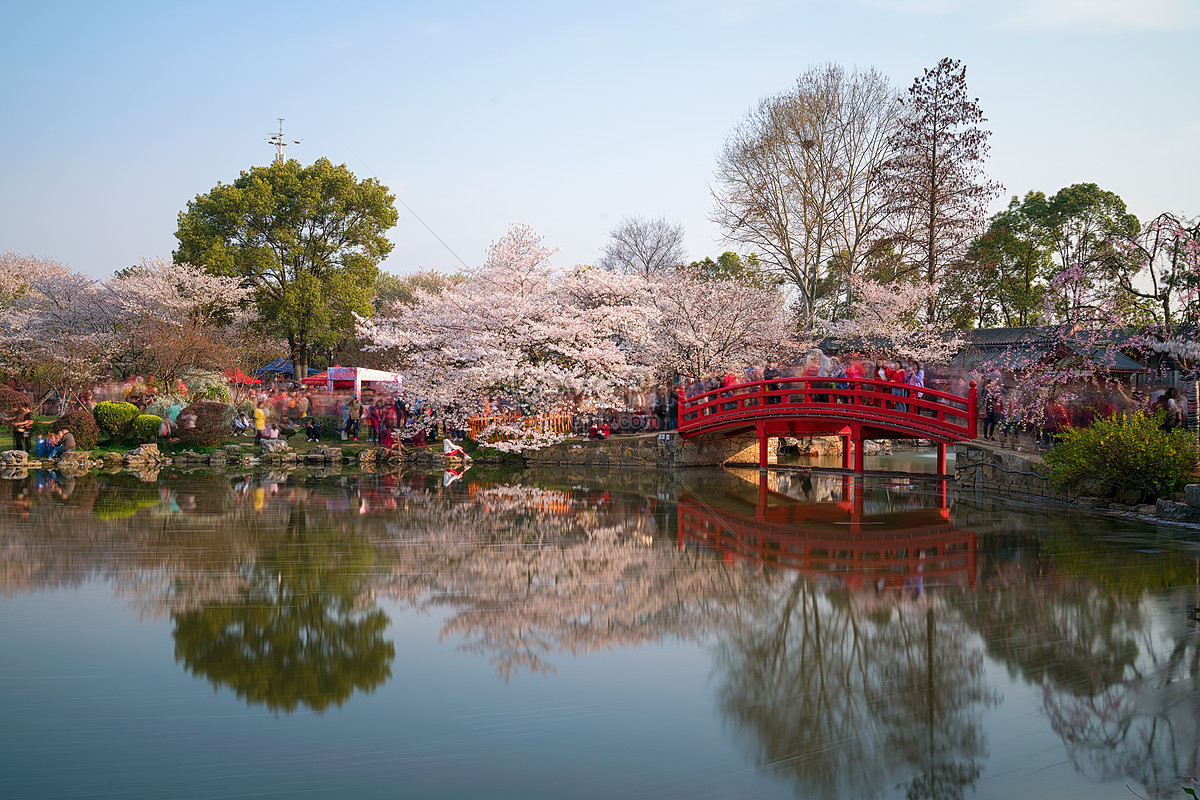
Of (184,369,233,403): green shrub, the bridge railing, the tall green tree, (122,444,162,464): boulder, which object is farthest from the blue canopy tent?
the bridge railing

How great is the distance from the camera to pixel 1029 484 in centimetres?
1540

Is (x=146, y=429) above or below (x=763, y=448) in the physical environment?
above

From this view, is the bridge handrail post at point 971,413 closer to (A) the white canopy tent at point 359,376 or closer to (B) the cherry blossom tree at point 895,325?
(B) the cherry blossom tree at point 895,325

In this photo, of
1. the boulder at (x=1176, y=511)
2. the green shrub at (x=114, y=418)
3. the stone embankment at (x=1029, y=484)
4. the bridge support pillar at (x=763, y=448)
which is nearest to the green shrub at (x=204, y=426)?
the green shrub at (x=114, y=418)

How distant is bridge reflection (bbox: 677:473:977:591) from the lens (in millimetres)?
9133

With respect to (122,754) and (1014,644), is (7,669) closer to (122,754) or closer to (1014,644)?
(122,754)

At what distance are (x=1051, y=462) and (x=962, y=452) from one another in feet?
9.69

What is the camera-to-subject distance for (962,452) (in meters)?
17.1

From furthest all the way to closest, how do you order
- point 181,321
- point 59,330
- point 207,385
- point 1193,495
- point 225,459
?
point 59,330 → point 181,321 → point 207,385 → point 225,459 → point 1193,495

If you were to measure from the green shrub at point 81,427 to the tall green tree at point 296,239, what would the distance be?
11.7m

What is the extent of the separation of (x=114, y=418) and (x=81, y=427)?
2.73ft

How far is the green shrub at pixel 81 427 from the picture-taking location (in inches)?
874

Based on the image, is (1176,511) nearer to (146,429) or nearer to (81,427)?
(146,429)

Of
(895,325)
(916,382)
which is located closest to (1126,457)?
(916,382)
